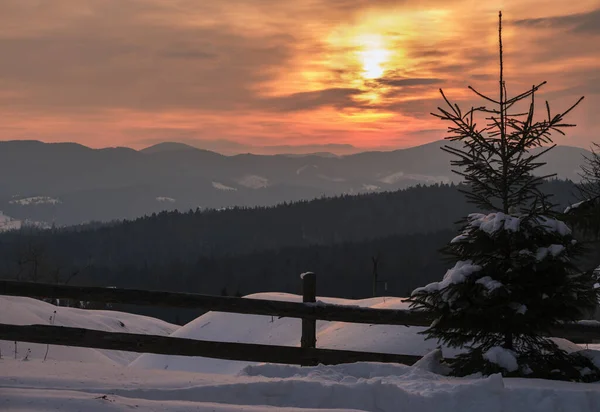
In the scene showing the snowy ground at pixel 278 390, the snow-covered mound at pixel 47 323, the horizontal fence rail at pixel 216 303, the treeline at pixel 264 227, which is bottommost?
the snow-covered mound at pixel 47 323

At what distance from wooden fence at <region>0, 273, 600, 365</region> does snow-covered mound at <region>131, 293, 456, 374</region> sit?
1318 millimetres

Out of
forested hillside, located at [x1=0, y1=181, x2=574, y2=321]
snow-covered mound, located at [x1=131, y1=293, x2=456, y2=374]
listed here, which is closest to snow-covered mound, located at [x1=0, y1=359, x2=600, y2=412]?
snow-covered mound, located at [x1=131, y1=293, x2=456, y2=374]

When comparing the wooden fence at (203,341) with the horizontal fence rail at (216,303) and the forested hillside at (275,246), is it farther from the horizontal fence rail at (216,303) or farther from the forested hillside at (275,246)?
the forested hillside at (275,246)

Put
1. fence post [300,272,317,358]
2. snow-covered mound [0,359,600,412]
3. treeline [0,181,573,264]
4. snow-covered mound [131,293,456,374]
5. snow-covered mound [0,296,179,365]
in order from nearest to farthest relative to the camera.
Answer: snow-covered mound [0,359,600,412] → fence post [300,272,317,358] → snow-covered mound [131,293,456,374] → snow-covered mound [0,296,179,365] → treeline [0,181,573,264]

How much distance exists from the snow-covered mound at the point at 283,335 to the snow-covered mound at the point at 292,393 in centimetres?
252

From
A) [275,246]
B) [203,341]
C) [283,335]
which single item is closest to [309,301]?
[203,341]

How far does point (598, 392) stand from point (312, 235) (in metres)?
147

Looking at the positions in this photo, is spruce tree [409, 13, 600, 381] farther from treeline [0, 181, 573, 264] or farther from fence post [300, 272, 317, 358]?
treeline [0, 181, 573, 264]

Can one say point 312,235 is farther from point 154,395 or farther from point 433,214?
point 154,395

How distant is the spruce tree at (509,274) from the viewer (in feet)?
22.5

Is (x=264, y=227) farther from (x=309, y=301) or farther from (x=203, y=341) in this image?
(x=203, y=341)

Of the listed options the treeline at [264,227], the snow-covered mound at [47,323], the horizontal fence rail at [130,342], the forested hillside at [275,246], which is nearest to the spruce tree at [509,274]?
the horizontal fence rail at [130,342]

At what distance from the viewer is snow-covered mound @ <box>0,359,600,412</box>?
218 inches

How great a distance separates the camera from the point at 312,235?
153 meters
